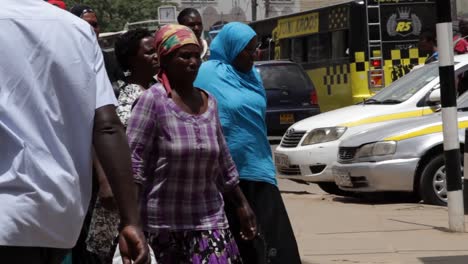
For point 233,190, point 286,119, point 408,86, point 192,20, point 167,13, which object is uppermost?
point 167,13

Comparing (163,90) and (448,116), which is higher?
(163,90)

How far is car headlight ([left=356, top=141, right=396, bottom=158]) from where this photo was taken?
37.9 ft

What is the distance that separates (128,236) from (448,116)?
20.9 feet

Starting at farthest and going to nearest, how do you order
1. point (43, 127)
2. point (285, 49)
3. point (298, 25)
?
point (285, 49) < point (298, 25) < point (43, 127)

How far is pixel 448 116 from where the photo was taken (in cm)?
952

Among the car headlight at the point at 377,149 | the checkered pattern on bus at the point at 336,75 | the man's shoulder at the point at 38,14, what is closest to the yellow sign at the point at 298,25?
the checkered pattern on bus at the point at 336,75

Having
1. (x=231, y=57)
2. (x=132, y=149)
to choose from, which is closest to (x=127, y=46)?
(x=231, y=57)

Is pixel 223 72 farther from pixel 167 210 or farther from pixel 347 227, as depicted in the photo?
pixel 347 227

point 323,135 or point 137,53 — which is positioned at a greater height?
point 137,53

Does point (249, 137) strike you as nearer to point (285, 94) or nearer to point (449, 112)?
point (449, 112)

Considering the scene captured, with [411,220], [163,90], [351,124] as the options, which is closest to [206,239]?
[163,90]

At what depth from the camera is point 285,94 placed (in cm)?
2156

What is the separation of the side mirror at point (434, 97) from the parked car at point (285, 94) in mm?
8599

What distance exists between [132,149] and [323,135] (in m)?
8.44
